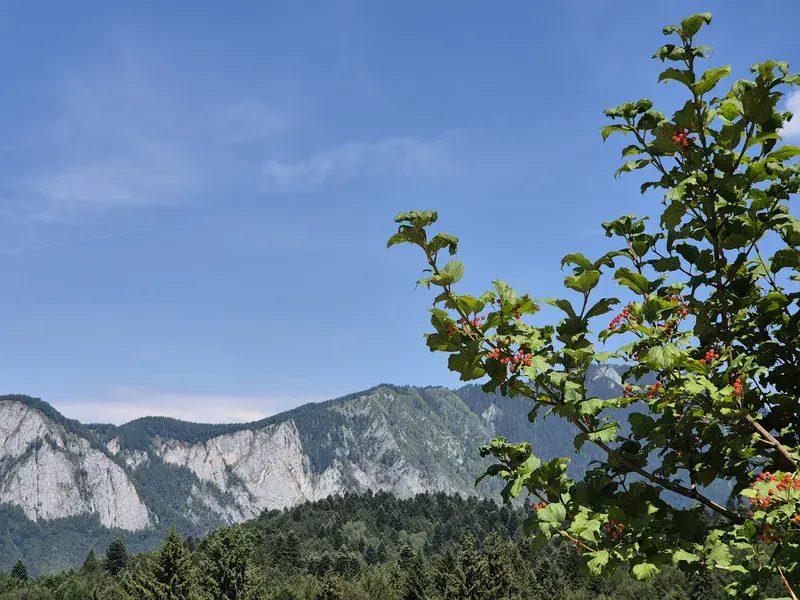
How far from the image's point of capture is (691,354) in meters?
5.37

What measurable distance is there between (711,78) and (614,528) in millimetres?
3866

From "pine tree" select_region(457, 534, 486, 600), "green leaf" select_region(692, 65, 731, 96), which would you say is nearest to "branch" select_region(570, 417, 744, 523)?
"green leaf" select_region(692, 65, 731, 96)

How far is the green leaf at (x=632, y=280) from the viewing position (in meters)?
5.27

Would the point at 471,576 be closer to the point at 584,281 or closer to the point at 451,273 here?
the point at 584,281

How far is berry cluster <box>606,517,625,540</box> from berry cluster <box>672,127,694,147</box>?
328cm

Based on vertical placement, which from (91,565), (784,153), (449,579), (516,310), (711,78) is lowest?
(449,579)

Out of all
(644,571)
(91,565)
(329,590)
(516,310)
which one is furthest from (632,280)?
(91,565)

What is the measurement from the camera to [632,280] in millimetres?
5375

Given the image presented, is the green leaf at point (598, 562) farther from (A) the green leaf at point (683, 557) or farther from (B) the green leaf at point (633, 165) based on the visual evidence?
(B) the green leaf at point (633, 165)

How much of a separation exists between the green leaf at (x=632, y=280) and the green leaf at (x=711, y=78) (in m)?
1.66

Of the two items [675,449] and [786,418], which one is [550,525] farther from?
[786,418]

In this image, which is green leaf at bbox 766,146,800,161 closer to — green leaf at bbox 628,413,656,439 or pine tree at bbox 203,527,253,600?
green leaf at bbox 628,413,656,439

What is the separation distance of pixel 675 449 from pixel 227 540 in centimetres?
5238

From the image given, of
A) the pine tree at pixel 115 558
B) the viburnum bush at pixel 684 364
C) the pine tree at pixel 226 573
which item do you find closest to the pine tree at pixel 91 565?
the pine tree at pixel 115 558
